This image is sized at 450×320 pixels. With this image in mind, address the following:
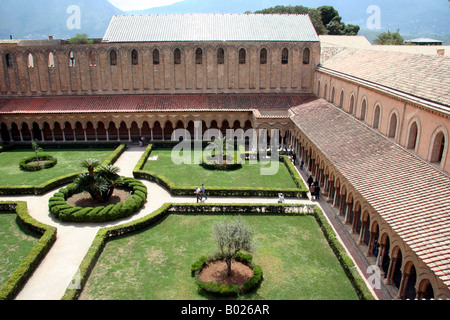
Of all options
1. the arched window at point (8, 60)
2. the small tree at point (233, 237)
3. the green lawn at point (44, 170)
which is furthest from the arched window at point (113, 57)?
the small tree at point (233, 237)

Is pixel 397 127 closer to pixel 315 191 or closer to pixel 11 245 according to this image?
pixel 315 191

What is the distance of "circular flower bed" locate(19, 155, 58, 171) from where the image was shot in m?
30.6

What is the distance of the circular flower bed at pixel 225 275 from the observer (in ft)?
50.1

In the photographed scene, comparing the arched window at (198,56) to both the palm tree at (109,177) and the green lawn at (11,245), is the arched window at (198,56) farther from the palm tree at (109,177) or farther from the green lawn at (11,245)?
the green lawn at (11,245)

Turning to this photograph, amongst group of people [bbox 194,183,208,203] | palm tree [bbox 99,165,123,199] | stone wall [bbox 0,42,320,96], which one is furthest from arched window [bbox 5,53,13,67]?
group of people [bbox 194,183,208,203]

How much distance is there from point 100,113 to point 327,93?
2126 cm

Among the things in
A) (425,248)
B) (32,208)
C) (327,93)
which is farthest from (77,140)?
(425,248)

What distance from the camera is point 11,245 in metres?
19.3

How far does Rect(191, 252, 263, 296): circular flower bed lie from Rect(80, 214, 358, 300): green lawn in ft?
1.27

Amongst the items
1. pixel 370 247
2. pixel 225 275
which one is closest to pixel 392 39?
pixel 370 247

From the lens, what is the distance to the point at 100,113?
38062 millimetres

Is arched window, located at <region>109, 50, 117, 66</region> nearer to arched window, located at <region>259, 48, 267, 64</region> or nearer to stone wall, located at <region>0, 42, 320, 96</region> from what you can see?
stone wall, located at <region>0, 42, 320, 96</region>

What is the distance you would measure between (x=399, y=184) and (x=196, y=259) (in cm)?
948

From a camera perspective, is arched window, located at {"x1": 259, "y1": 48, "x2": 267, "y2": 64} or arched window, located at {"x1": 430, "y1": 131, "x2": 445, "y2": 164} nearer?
arched window, located at {"x1": 430, "y1": 131, "x2": 445, "y2": 164}
